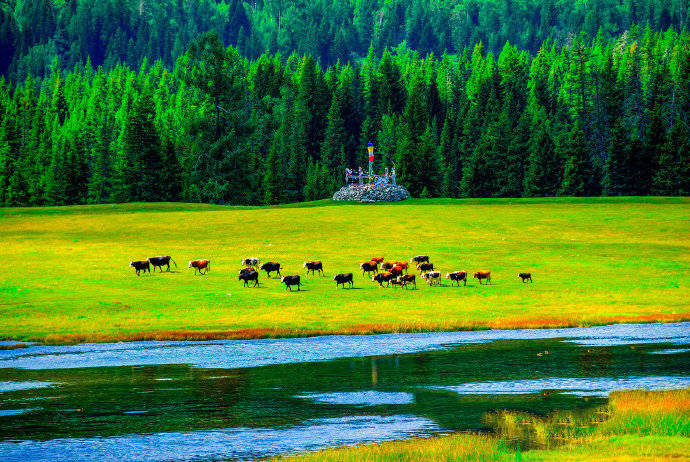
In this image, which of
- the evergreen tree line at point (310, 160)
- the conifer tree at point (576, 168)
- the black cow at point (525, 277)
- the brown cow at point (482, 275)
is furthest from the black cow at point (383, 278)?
the conifer tree at point (576, 168)

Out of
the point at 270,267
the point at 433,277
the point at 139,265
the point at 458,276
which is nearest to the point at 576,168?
the point at 458,276

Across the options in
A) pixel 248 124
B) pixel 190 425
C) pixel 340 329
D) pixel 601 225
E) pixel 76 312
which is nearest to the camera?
pixel 190 425

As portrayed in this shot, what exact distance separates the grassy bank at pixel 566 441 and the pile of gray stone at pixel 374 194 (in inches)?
3750

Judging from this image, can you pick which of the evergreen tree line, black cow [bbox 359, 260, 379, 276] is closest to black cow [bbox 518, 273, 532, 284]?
black cow [bbox 359, 260, 379, 276]

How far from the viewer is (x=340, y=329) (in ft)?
126

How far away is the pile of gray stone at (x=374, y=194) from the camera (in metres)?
118

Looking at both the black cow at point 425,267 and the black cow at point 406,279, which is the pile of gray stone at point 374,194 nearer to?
the black cow at point 425,267

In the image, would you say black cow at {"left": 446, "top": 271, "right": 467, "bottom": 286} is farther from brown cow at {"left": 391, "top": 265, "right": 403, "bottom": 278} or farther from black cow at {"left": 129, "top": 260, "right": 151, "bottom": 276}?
black cow at {"left": 129, "top": 260, "right": 151, "bottom": 276}

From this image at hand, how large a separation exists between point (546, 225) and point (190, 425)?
61.3 m

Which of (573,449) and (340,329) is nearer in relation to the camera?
(573,449)

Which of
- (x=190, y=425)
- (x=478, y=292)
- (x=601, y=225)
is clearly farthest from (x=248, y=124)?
(x=190, y=425)

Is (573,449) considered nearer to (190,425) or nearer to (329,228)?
(190,425)

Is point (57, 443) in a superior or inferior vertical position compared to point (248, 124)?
inferior

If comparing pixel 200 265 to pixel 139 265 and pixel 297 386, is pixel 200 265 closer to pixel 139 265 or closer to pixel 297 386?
pixel 139 265
